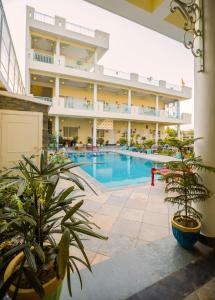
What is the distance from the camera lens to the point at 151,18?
2.61 meters

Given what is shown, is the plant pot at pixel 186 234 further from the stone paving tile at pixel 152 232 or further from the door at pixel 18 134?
the door at pixel 18 134

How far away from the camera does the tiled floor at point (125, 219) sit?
7.38 ft

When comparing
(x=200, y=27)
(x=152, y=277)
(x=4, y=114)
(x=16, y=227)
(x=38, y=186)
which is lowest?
(x=152, y=277)

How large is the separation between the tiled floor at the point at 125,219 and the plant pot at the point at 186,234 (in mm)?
400

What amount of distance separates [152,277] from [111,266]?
0.45 metres

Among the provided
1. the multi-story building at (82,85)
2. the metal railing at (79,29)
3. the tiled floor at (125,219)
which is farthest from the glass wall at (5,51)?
the metal railing at (79,29)

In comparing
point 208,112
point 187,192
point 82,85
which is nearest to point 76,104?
point 82,85

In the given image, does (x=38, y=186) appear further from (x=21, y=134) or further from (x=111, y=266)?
(x=21, y=134)

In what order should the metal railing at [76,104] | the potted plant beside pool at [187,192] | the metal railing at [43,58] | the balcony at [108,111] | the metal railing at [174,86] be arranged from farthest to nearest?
the metal railing at [174,86]
the metal railing at [76,104]
the balcony at [108,111]
the metal railing at [43,58]
the potted plant beside pool at [187,192]

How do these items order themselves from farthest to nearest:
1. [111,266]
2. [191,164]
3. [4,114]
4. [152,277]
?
[4,114], [191,164], [111,266], [152,277]

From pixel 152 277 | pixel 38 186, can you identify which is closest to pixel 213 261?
pixel 152 277

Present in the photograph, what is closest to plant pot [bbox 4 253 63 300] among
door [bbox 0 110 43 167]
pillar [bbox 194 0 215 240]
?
pillar [bbox 194 0 215 240]

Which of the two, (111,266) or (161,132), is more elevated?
(161,132)

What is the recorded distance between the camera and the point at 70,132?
18234 mm
